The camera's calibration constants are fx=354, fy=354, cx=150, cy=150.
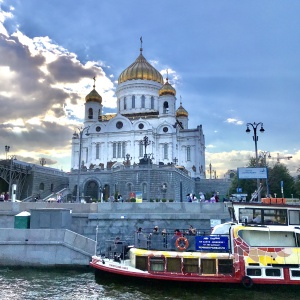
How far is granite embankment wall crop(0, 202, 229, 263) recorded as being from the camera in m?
23.0

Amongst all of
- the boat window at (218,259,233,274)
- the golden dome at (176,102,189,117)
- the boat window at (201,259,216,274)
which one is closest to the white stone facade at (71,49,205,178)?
the golden dome at (176,102,189,117)

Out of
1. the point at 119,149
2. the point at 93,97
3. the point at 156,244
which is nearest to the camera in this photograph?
the point at 156,244

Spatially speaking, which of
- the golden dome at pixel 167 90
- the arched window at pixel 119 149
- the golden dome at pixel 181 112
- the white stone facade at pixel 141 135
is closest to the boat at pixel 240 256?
→ the white stone facade at pixel 141 135

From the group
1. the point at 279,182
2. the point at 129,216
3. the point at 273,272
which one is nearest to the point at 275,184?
the point at 279,182

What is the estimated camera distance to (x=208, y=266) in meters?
15.4

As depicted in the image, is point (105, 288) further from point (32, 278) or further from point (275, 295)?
point (275, 295)

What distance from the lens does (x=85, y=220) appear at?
76.7 feet

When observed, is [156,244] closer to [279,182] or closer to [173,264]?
[173,264]

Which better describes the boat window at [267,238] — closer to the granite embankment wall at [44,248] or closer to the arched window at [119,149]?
the granite embankment wall at [44,248]

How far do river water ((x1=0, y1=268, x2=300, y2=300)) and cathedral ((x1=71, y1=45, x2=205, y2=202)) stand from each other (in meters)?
43.0

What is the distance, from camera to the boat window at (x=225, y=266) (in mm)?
15305

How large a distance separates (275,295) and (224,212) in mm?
8961

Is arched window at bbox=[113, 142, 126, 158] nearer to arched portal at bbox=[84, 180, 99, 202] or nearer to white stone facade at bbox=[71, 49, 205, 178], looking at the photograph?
white stone facade at bbox=[71, 49, 205, 178]

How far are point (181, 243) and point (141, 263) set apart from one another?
204cm
